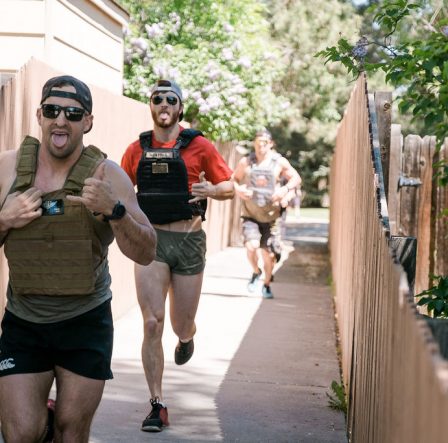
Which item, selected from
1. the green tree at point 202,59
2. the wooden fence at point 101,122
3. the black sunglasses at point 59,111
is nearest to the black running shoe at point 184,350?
the wooden fence at point 101,122

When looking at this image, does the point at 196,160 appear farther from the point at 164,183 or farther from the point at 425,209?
the point at 425,209

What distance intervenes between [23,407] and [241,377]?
3.92 metres

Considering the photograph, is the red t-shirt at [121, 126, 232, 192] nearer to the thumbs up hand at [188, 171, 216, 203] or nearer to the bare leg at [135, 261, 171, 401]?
the thumbs up hand at [188, 171, 216, 203]

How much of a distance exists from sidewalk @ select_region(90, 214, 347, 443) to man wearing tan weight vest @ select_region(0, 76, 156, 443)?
1.74 meters

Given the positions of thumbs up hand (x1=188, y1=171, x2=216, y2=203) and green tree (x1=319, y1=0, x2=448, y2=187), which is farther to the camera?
thumbs up hand (x1=188, y1=171, x2=216, y2=203)

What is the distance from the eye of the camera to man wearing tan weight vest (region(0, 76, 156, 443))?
4344mm

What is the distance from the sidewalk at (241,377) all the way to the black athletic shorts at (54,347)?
1.71 metres

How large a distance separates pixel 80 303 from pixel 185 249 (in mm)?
2377

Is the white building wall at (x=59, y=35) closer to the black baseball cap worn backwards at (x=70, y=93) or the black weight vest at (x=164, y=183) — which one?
the black weight vest at (x=164, y=183)

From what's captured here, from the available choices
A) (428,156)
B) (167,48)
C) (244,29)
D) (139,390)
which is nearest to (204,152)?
(139,390)

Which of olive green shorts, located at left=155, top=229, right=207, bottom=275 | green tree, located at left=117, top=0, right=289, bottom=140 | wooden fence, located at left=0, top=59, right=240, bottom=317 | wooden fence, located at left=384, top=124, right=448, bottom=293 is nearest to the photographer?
olive green shorts, located at left=155, top=229, right=207, bottom=275

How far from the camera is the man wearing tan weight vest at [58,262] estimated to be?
171 inches

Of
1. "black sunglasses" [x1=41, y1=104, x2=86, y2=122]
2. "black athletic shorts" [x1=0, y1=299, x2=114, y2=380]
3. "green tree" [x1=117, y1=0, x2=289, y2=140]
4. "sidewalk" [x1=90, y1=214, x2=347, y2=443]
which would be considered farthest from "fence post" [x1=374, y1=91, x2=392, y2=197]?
"green tree" [x1=117, y1=0, x2=289, y2=140]

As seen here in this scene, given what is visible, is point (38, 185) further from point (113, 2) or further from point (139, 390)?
point (113, 2)
